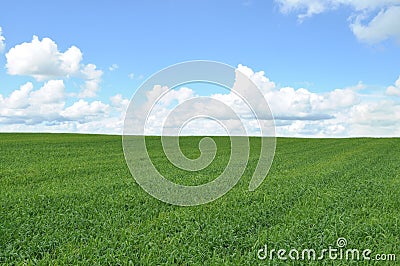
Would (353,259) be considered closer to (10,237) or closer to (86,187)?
(10,237)

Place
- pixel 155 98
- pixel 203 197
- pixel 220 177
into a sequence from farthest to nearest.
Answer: pixel 220 177 → pixel 203 197 → pixel 155 98

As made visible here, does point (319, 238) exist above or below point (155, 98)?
below

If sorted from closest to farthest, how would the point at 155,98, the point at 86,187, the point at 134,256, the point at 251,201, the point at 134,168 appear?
the point at 134,256
the point at 155,98
the point at 251,201
the point at 86,187
the point at 134,168

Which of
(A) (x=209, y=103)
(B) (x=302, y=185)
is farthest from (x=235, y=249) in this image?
(B) (x=302, y=185)

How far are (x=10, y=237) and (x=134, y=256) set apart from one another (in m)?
2.94

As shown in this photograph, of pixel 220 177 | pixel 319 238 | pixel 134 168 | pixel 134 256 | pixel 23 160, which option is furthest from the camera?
pixel 23 160

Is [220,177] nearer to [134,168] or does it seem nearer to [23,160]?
[134,168]

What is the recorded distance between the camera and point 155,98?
9.73 metres

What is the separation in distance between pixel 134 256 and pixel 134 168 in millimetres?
12489

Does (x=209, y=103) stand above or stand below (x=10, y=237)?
above

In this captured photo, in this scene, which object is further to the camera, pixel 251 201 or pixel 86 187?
pixel 86 187

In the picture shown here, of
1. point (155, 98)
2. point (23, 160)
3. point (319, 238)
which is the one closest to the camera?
point (319, 238)

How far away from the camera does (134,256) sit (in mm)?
7082

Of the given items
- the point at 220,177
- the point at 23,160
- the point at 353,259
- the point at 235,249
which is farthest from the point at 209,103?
the point at 23,160
